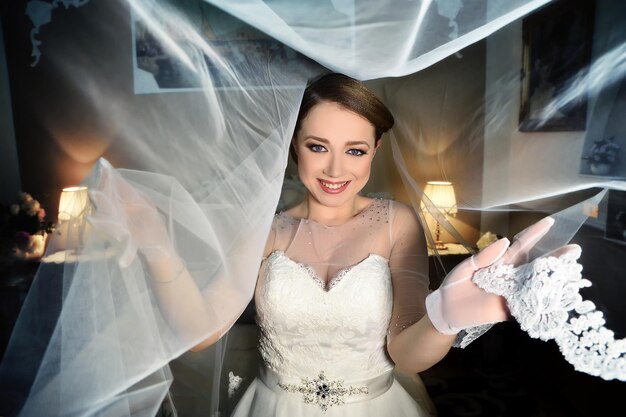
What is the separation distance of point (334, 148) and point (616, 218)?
552 millimetres

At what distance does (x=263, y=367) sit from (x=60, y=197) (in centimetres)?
62

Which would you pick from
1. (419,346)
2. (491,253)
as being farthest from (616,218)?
(419,346)

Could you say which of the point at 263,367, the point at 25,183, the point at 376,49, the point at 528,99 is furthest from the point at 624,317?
the point at 25,183

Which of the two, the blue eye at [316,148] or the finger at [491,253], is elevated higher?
the blue eye at [316,148]

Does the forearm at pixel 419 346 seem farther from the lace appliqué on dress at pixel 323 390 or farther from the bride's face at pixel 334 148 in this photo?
the bride's face at pixel 334 148

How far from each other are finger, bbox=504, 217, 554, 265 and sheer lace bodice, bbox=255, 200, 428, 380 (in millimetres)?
353

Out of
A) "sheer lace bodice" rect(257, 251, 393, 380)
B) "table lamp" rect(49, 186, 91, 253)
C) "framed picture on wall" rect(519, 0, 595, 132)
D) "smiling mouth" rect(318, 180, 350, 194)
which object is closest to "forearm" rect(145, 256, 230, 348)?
"table lamp" rect(49, 186, 91, 253)

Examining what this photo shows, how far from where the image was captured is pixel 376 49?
0.76 meters

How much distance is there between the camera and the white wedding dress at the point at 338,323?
1.06 meters

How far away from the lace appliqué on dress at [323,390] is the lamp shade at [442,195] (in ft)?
1.62

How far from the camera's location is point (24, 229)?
56.8 inches

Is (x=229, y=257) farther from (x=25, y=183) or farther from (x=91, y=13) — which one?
(x=25, y=183)

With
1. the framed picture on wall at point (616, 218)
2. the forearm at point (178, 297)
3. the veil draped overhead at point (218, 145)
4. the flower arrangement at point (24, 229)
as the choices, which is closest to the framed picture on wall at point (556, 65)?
the veil draped overhead at point (218, 145)

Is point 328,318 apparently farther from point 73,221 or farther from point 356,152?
point 73,221
